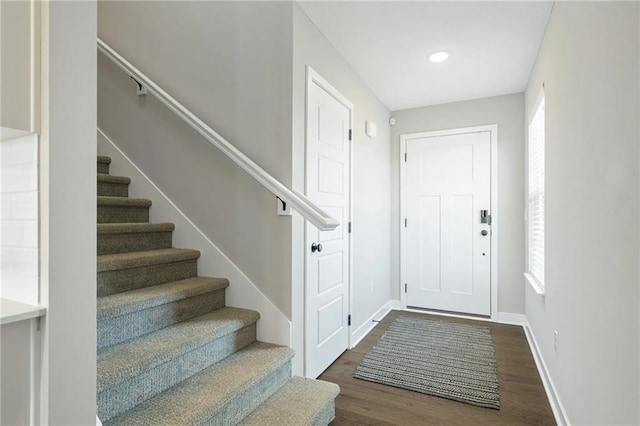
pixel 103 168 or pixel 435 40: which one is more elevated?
pixel 435 40

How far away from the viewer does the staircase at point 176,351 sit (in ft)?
4.60

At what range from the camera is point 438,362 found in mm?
2732

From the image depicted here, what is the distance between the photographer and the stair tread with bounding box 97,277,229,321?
1.59 metres

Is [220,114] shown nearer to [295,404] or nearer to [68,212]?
[68,212]

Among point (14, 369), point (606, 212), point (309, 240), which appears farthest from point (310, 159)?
point (14, 369)

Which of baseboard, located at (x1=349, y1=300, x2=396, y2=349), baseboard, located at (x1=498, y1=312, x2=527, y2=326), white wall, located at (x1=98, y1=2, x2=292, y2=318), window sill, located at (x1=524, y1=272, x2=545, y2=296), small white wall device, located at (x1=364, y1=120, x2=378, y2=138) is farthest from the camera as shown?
baseboard, located at (x1=498, y1=312, x2=527, y2=326)

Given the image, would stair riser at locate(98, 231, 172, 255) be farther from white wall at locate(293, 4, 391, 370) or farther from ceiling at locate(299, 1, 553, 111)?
ceiling at locate(299, 1, 553, 111)

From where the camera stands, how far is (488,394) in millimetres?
2264

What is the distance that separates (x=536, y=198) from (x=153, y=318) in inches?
120

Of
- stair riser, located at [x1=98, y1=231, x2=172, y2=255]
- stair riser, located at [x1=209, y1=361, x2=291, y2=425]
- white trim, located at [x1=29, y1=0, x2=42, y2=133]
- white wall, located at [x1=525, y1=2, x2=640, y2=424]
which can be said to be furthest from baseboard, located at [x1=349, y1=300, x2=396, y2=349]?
white trim, located at [x1=29, y1=0, x2=42, y2=133]

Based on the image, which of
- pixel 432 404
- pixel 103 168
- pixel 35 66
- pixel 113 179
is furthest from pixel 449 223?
pixel 35 66

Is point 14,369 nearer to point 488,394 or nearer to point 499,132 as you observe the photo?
point 488,394

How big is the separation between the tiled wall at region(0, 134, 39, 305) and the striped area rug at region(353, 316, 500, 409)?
2.08 meters

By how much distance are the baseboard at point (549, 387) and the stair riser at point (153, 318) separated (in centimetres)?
203
